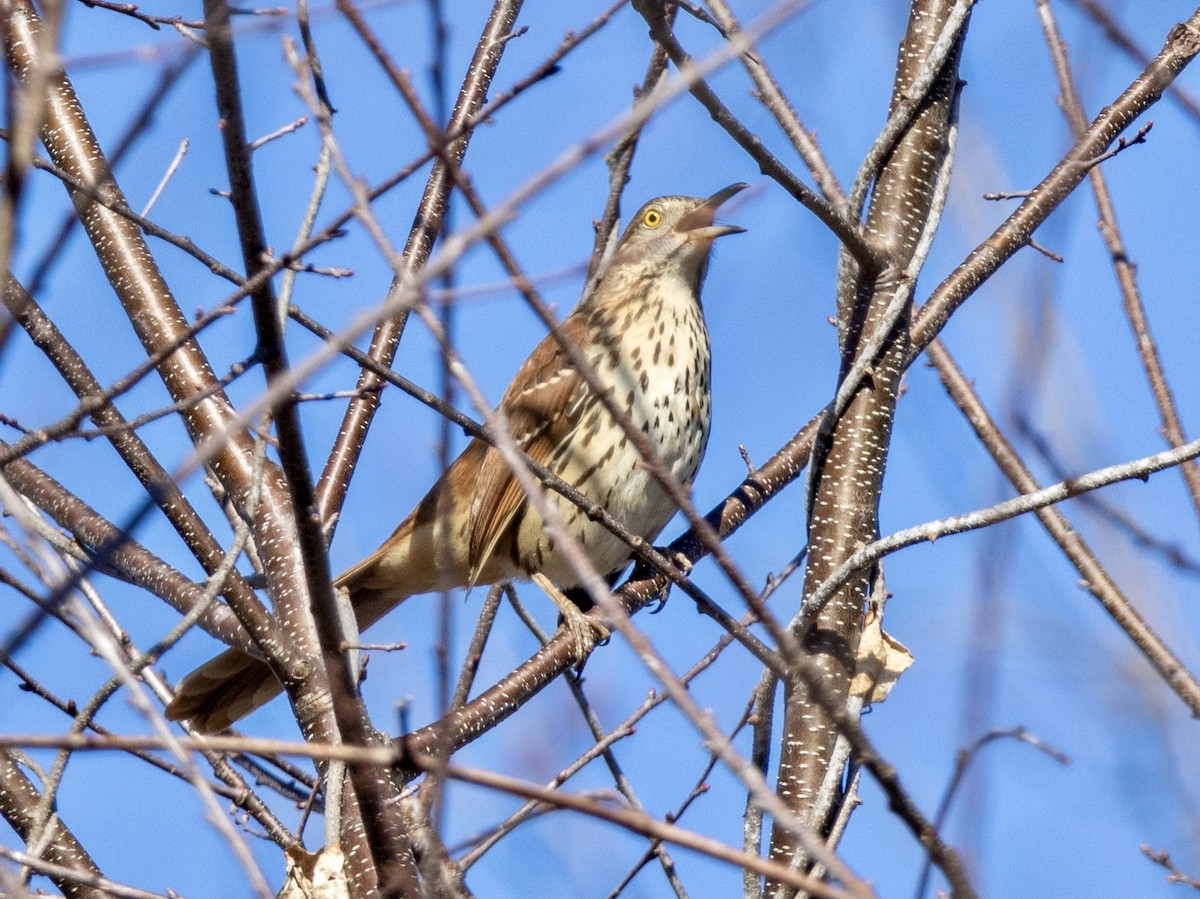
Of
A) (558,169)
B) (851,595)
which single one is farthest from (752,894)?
(558,169)

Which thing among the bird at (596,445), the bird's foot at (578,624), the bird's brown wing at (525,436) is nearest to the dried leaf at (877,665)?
the bird's foot at (578,624)

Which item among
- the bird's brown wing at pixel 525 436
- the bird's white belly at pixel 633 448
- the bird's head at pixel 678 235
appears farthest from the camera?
the bird's head at pixel 678 235

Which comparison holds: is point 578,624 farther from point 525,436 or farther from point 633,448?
point 525,436

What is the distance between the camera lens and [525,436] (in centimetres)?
493

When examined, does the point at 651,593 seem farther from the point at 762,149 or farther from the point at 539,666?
the point at 762,149

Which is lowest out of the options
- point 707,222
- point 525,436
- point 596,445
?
point 596,445

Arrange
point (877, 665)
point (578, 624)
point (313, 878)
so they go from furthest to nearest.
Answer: point (578, 624)
point (877, 665)
point (313, 878)

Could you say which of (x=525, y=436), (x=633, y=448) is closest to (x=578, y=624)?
(x=633, y=448)

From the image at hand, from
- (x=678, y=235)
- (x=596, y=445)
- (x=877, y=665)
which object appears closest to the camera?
(x=877, y=665)

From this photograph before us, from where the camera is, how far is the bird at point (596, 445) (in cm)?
461

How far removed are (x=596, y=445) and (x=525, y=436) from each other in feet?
1.09

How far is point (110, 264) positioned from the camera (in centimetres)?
381

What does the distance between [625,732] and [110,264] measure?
1837mm

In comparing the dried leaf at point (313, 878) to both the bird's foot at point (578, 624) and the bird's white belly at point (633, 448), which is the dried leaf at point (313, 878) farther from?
the bird's white belly at point (633, 448)
